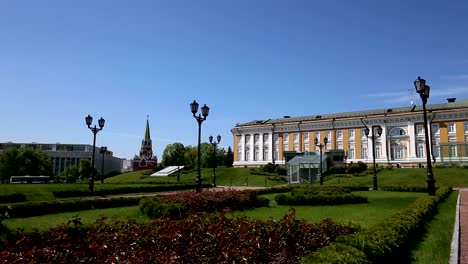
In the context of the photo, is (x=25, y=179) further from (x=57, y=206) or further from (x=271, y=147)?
(x=57, y=206)

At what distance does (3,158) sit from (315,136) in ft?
213

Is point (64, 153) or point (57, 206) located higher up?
point (64, 153)

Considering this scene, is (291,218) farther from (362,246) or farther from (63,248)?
(63,248)

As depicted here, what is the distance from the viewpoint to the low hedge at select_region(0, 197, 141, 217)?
51.8ft

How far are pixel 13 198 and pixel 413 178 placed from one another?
41.5 metres

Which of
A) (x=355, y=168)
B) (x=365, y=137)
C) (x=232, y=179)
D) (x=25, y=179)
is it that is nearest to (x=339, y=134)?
(x=365, y=137)

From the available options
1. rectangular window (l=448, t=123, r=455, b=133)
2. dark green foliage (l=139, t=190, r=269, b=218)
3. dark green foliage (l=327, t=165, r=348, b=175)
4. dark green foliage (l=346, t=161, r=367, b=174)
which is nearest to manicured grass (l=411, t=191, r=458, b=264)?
dark green foliage (l=139, t=190, r=269, b=218)

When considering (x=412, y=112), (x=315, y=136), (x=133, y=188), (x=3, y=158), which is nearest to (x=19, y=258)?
(x=133, y=188)

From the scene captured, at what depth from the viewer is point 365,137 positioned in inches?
2539


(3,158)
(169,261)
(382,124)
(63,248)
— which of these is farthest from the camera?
(3,158)

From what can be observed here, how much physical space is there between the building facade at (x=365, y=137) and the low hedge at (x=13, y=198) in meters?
46.9

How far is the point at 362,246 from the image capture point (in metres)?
6.61

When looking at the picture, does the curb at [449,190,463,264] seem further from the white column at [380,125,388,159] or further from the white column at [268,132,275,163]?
the white column at [268,132,275,163]

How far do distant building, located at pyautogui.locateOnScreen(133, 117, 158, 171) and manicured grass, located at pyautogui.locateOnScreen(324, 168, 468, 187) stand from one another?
78.6 meters
